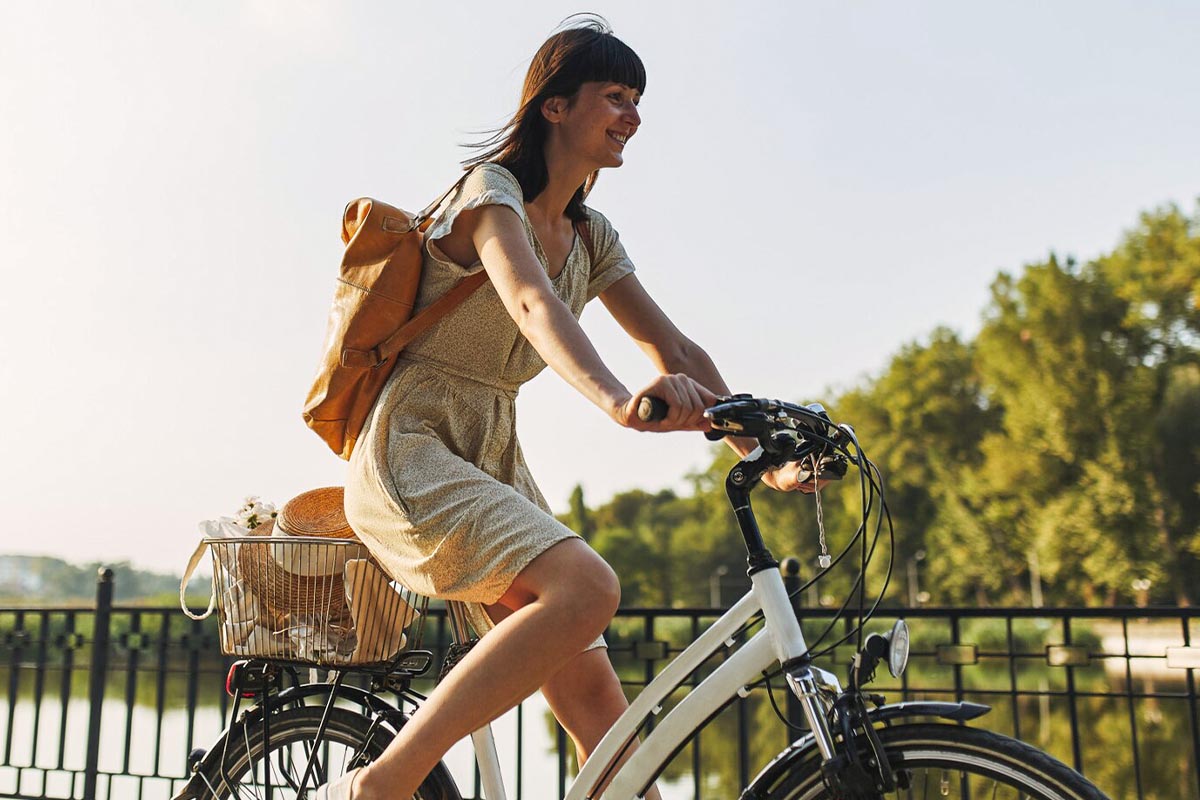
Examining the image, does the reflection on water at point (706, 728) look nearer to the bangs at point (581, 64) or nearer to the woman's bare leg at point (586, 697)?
the woman's bare leg at point (586, 697)

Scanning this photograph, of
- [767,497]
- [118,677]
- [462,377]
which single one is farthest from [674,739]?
[767,497]

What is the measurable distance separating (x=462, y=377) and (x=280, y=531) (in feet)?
1.73

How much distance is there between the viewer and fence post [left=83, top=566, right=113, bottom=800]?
16.2 feet

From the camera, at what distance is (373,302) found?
1.84m

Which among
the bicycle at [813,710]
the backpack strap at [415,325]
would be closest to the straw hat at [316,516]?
the backpack strap at [415,325]

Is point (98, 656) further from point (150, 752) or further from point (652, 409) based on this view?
point (150, 752)

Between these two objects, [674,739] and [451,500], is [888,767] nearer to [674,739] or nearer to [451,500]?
[674,739]

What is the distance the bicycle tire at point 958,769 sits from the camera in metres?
1.34

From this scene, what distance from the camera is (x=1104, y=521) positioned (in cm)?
2862

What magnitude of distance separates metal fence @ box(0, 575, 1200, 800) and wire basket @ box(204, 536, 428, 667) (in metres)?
0.72

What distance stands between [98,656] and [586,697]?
158 inches

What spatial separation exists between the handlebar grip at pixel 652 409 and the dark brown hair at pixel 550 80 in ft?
2.35

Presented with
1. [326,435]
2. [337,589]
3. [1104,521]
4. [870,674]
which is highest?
[1104,521]

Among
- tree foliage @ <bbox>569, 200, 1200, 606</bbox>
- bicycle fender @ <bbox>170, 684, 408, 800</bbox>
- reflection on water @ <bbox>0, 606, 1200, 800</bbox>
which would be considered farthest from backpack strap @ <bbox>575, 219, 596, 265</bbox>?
tree foliage @ <bbox>569, 200, 1200, 606</bbox>
